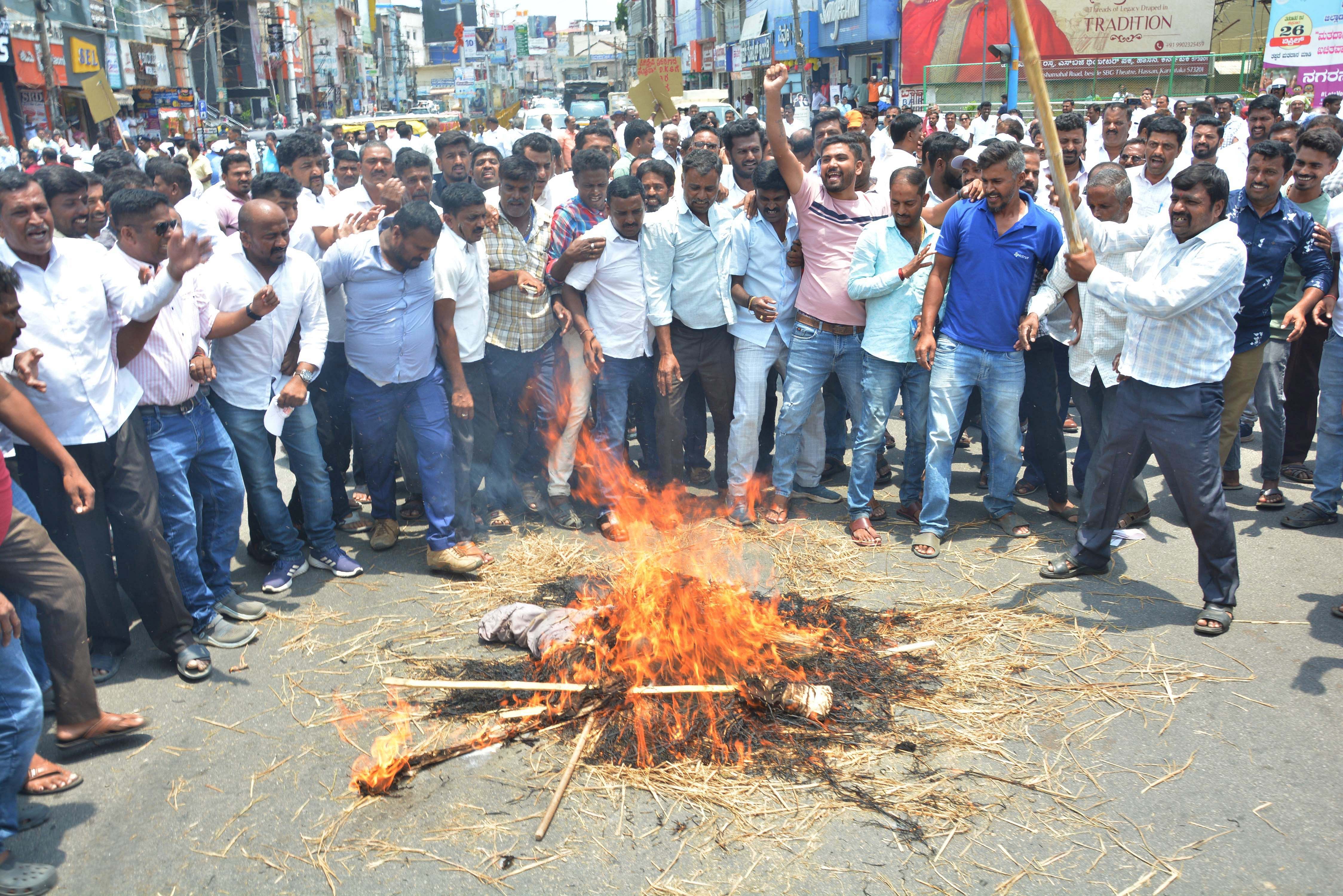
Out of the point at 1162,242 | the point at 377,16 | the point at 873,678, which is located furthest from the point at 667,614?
the point at 377,16

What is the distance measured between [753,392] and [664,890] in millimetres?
3901

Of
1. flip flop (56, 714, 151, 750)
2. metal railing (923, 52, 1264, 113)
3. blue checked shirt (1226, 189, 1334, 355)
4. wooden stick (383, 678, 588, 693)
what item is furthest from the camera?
metal railing (923, 52, 1264, 113)

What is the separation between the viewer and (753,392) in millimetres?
6734

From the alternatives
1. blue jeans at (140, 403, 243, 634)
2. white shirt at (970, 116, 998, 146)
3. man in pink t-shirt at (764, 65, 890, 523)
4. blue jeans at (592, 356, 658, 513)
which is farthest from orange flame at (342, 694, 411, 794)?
white shirt at (970, 116, 998, 146)

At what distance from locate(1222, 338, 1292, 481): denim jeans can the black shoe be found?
6.49 metres

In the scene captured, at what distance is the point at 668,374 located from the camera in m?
6.58

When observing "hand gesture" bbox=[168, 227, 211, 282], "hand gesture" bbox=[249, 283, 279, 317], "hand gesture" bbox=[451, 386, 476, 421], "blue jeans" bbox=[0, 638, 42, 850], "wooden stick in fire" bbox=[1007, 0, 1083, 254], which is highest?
"wooden stick in fire" bbox=[1007, 0, 1083, 254]

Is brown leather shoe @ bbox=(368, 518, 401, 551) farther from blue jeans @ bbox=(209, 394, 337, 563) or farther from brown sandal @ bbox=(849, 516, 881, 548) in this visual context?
brown sandal @ bbox=(849, 516, 881, 548)

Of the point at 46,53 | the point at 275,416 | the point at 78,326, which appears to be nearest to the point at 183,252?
the point at 78,326

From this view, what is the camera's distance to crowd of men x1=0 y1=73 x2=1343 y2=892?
4.75 m

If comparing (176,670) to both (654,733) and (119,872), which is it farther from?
(654,733)

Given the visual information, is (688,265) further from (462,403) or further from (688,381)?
(462,403)

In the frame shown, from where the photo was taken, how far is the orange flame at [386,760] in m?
3.89

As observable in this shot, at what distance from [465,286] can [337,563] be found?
6.20 ft
